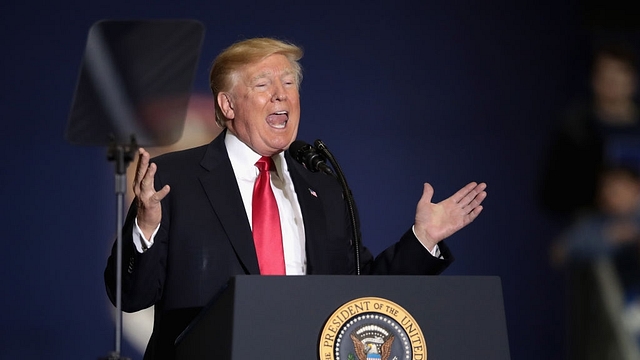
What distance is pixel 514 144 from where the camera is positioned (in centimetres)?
337

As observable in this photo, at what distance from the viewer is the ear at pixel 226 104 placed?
2350 mm

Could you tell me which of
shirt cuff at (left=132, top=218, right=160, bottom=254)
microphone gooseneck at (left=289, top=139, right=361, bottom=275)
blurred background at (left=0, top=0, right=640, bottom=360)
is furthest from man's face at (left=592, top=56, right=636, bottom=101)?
shirt cuff at (left=132, top=218, right=160, bottom=254)

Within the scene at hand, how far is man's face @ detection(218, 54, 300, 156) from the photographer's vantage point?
2.26 m

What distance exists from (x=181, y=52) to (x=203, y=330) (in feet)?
2.00

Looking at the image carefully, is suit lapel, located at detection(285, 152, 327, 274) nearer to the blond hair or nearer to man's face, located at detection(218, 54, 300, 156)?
man's face, located at detection(218, 54, 300, 156)

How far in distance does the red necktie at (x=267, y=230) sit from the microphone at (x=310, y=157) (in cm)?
22

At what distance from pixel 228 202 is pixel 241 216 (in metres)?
0.05

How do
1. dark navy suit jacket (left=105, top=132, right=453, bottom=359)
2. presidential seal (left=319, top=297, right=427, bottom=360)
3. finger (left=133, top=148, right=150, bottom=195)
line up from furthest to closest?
1. dark navy suit jacket (left=105, top=132, right=453, bottom=359)
2. finger (left=133, top=148, right=150, bottom=195)
3. presidential seal (left=319, top=297, right=427, bottom=360)

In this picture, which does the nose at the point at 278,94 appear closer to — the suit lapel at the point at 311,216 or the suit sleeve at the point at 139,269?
the suit lapel at the point at 311,216

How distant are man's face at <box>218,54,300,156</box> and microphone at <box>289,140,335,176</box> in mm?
307

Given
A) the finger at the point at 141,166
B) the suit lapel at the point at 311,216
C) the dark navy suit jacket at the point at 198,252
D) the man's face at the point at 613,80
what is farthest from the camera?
the man's face at the point at 613,80

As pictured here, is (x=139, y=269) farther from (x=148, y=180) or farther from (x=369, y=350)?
(x=369, y=350)

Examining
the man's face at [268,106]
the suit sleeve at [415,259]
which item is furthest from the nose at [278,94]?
the suit sleeve at [415,259]

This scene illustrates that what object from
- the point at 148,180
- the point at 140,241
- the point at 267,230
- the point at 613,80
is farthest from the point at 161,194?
the point at 613,80
